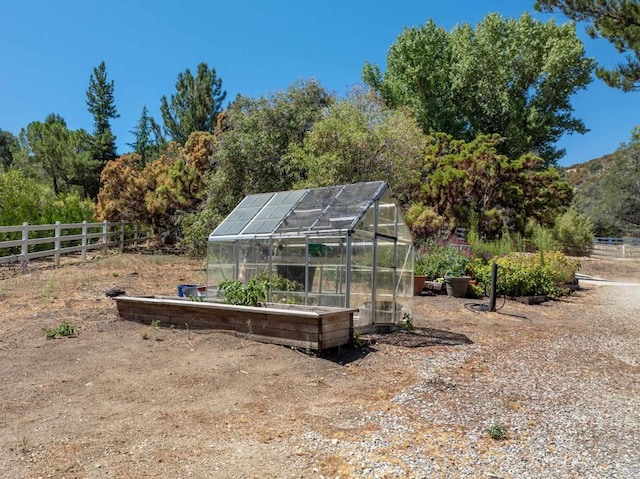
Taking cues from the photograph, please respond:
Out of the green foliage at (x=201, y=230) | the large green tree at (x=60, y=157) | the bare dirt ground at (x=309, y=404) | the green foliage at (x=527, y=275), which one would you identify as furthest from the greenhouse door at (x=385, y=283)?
the large green tree at (x=60, y=157)

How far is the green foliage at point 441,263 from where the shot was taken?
40.4 feet

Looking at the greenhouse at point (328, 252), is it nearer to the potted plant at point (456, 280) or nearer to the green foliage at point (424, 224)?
the potted plant at point (456, 280)

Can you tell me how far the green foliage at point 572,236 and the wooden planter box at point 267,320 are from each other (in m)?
23.2

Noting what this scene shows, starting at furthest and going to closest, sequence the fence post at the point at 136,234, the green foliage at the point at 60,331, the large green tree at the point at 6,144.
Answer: the large green tree at the point at 6,144 → the fence post at the point at 136,234 → the green foliage at the point at 60,331

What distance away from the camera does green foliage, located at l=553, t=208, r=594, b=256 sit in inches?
1009

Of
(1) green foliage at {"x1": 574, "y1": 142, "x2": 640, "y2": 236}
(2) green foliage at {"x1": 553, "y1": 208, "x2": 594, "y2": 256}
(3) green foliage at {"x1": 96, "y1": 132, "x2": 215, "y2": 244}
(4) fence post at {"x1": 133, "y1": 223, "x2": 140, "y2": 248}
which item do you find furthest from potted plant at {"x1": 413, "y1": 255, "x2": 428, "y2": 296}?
(1) green foliage at {"x1": 574, "y1": 142, "x2": 640, "y2": 236}

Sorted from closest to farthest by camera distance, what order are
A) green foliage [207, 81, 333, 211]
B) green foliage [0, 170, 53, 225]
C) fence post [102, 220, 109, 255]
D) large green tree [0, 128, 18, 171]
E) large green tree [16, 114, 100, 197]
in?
green foliage [0, 170, 53, 225]
green foliage [207, 81, 333, 211]
fence post [102, 220, 109, 255]
large green tree [16, 114, 100, 197]
large green tree [0, 128, 18, 171]

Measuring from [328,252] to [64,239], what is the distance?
33.6 ft

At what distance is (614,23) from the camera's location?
8344mm

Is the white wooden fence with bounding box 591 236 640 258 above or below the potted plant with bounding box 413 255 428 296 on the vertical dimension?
above

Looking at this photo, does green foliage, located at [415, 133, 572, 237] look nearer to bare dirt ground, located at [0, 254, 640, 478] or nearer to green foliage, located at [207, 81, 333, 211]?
green foliage, located at [207, 81, 333, 211]

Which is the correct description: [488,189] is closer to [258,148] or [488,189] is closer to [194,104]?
[258,148]

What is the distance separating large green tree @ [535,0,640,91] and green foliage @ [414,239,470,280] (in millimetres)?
5407

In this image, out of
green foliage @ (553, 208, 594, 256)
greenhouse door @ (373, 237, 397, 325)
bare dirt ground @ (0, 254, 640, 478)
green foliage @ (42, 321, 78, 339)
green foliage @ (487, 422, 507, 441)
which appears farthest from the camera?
green foliage @ (553, 208, 594, 256)
